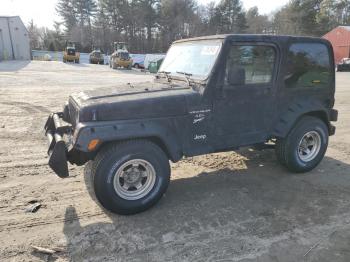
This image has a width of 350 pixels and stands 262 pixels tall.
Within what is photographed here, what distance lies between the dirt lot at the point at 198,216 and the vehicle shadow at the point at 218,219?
0.01 m

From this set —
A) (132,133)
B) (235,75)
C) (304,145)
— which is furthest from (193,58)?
(304,145)

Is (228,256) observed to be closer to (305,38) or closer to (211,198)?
(211,198)

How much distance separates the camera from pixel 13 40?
50.8 meters

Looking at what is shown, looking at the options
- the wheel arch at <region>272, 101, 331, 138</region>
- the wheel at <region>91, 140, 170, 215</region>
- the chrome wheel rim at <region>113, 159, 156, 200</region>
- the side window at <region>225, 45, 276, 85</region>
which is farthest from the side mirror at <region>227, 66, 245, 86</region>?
the chrome wheel rim at <region>113, 159, 156, 200</region>

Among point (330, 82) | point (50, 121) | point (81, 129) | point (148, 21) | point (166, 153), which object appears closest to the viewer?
point (81, 129)

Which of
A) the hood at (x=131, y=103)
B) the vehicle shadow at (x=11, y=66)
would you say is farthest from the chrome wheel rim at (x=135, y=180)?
the vehicle shadow at (x=11, y=66)

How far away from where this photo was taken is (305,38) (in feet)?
17.5

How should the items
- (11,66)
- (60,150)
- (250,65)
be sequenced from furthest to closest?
(11,66)
(250,65)
(60,150)

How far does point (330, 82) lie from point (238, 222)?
3022 mm

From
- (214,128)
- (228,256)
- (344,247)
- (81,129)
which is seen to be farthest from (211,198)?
(81,129)

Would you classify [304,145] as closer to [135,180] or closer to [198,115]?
[198,115]

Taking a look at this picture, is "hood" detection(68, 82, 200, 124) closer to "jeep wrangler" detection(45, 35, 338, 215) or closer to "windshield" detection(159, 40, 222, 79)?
"jeep wrangler" detection(45, 35, 338, 215)

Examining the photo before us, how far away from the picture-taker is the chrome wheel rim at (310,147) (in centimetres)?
562

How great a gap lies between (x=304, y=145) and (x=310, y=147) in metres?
0.18
